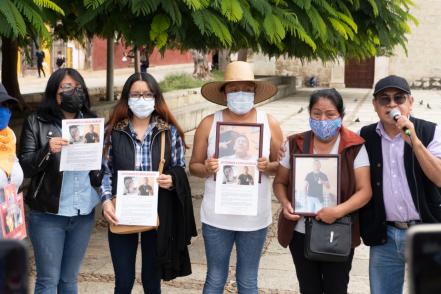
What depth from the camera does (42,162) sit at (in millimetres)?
3766

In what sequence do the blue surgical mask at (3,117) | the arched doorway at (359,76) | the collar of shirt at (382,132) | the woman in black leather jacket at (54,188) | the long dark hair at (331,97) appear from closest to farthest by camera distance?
the blue surgical mask at (3,117)
the collar of shirt at (382,132)
the long dark hair at (331,97)
the woman in black leather jacket at (54,188)
the arched doorway at (359,76)

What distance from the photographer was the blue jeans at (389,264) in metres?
3.59

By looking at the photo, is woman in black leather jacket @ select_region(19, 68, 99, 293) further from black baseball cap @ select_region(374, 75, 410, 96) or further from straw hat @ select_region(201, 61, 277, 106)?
black baseball cap @ select_region(374, 75, 410, 96)

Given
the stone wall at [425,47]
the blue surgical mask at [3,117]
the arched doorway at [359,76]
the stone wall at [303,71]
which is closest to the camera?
the blue surgical mask at [3,117]

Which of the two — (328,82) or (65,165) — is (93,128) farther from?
(328,82)

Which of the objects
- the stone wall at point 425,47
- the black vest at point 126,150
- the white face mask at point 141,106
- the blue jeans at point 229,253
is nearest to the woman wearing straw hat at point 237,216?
the blue jeans at point 229,253

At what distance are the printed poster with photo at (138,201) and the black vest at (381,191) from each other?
125cm

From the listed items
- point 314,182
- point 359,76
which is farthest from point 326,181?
point 359,76

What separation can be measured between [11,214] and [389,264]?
211 centimetres

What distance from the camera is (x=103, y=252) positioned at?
21.4ft

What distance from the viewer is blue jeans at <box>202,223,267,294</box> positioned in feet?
13.2

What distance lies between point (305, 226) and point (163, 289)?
2.15 metres

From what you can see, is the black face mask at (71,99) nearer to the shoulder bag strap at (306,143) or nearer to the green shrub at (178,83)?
the shoulder bag strap at (306,143)

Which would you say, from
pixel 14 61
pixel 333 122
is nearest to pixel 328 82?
pixel 14 61
